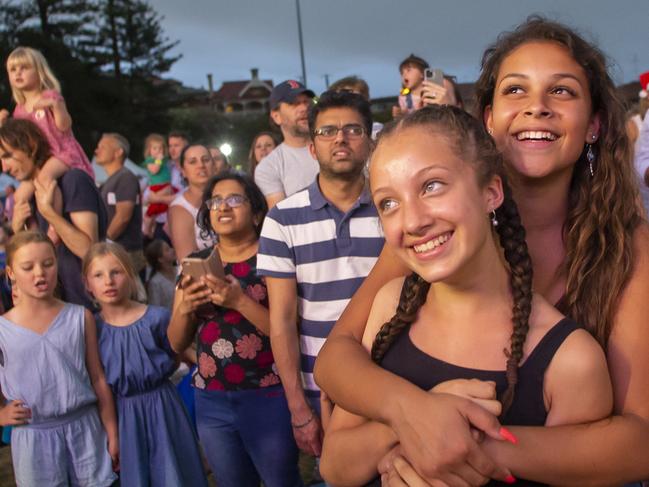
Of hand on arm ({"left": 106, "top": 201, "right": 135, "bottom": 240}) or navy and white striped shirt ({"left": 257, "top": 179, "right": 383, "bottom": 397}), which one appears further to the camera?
hand on arm ({"left": 106, "top": 201, "right": 135, "bottom": 240})

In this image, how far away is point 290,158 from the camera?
4.95 m

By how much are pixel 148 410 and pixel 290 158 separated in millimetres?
2137

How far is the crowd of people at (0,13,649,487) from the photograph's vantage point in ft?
4.91

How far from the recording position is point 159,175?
8633mm

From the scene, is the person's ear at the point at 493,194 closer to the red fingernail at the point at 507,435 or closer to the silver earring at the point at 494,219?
the silver earring at the point at 494,219

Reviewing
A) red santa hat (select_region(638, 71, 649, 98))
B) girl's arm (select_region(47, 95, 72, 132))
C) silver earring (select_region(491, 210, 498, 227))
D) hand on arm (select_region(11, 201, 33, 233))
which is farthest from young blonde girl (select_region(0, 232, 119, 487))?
red santa hat (select_region(638, 71, 649, 98))

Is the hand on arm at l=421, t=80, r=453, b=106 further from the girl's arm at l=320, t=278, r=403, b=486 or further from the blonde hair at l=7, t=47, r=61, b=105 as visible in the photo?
the blonde hair at l=7, t=47, r=61, b=105

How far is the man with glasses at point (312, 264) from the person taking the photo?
3.11 meters

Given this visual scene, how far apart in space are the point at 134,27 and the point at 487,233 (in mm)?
40076

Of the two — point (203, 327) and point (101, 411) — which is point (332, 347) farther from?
point (101, 411)

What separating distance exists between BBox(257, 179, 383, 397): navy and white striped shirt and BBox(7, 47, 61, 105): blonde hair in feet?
8.61

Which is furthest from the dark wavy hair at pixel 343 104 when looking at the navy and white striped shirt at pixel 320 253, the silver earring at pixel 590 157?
the silver earring at pixel 590 157

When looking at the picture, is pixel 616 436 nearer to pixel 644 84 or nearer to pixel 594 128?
pixel 594 128

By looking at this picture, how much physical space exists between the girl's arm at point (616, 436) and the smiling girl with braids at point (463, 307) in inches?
2.5
